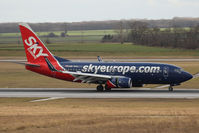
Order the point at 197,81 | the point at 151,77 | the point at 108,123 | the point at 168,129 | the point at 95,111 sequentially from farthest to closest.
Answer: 1. the point at 197,81
2. the point at 151,77
3. the point at 95,111
4. the point at 108,123
5. the point at 168,129

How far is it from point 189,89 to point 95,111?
25378 millimetres

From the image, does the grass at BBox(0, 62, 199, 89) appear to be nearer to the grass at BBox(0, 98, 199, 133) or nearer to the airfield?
the airfield

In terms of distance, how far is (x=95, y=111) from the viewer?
33594 millimetres

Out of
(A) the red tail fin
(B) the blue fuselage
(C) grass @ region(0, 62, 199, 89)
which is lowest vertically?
(C) grass @ region(0, 62, 199, 89)

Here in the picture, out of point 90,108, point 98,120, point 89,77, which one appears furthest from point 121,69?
point 98,120

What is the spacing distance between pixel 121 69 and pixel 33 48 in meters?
11.7

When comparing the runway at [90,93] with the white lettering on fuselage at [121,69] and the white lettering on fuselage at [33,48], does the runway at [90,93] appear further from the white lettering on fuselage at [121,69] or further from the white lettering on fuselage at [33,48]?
the white lettering on fuselage at [33,48]

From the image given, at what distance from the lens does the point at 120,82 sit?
2055 inches

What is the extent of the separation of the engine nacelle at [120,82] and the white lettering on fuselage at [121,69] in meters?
1.89

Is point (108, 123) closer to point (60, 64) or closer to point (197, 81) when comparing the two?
point (60, 64)

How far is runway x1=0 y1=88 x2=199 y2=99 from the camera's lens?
48.6 m

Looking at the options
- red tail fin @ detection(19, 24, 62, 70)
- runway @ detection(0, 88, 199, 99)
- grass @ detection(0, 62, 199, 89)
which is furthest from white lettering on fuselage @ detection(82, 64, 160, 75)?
grass @ detection(0, 62, 199, 89)

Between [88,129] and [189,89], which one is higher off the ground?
[88,129]

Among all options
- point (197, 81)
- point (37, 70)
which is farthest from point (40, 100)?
point (197, 81)
